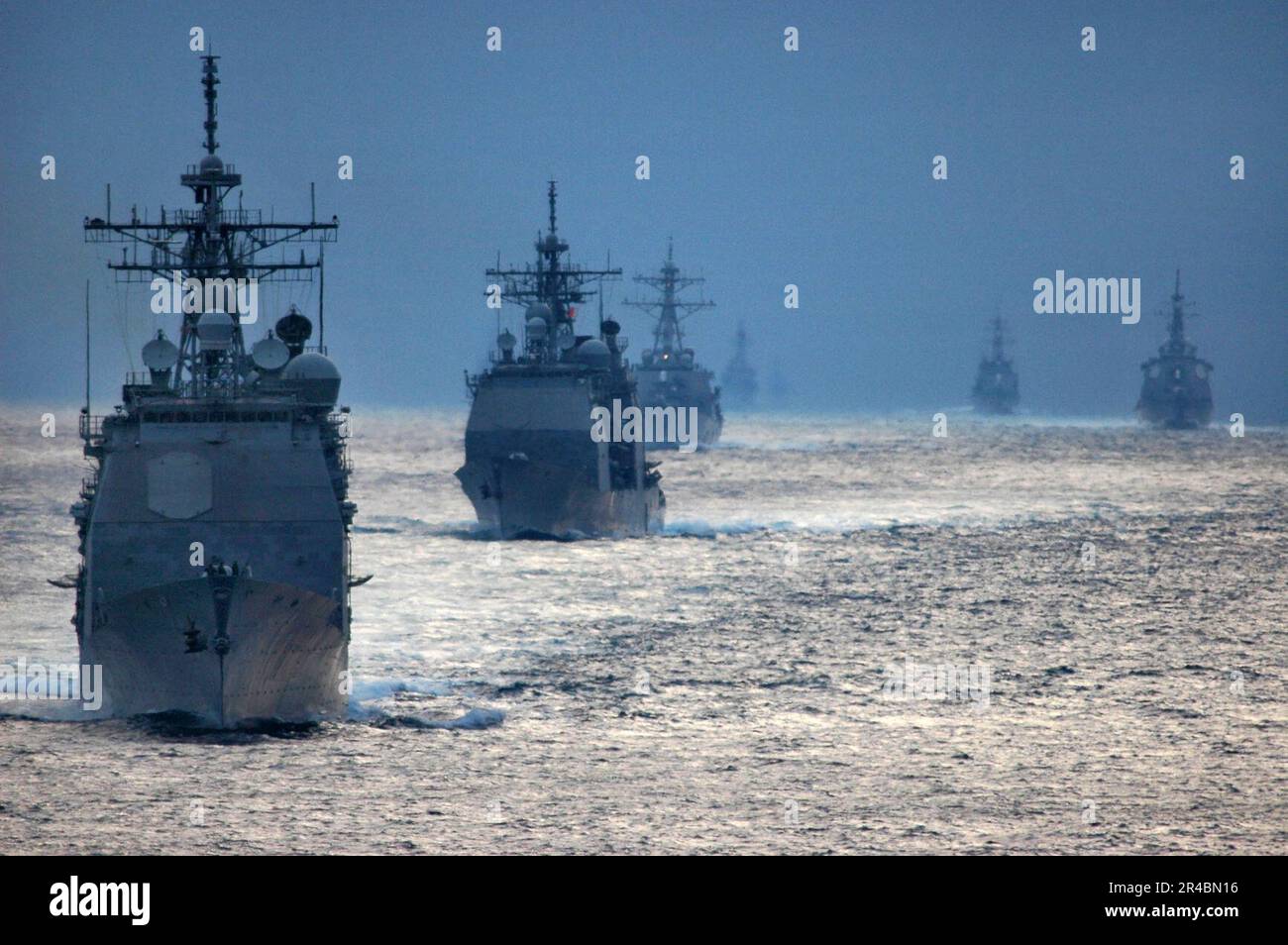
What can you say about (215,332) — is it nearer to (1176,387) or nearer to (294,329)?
(294,329)

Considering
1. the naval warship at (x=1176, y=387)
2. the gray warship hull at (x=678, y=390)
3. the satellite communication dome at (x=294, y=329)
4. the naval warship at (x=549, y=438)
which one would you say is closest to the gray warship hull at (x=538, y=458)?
the naval warship at (x=549, y=438)

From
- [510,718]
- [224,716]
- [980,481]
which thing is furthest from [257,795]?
[980,481]

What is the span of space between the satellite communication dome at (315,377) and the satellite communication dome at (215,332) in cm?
114

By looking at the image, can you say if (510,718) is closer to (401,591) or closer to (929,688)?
Result: (929,688)

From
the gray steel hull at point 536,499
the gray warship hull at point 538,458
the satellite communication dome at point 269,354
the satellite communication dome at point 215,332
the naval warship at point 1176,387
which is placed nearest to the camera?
the satellite communication dome at point 215,332

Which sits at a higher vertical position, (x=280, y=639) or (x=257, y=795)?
(x=280, y=639)

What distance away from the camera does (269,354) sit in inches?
908

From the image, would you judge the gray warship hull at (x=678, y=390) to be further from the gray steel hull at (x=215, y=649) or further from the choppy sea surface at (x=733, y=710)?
the gray steel hull at (x=215, y=649)

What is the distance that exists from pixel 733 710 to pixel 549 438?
21.3 meters

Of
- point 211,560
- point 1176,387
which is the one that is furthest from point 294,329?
point 1176,387

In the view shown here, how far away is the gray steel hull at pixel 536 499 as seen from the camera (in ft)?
146

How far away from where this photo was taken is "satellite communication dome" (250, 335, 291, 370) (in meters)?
23.0
